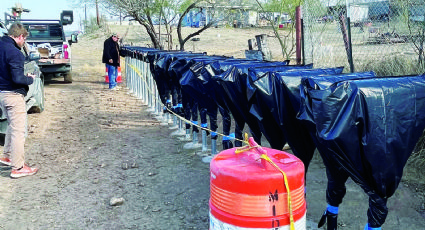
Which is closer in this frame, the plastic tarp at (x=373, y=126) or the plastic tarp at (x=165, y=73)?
the plastic tarp at (x=373, y=126)

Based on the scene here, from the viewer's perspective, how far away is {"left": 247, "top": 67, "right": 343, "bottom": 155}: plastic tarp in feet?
11.1

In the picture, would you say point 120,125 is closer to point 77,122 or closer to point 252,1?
point 77,122

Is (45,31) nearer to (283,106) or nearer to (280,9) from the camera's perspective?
(280,9)

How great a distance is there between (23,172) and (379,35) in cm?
555

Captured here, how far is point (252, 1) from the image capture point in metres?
16.6

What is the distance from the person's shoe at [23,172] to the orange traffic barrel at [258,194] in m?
3.87

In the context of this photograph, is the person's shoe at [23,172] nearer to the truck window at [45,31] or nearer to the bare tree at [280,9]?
the bare tree at [280,9]

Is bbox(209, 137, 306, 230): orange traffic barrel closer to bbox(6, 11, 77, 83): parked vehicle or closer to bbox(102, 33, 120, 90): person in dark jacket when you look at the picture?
bbox(102, 33, 120, 90): person in dark jacket

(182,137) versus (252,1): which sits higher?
(252,1)

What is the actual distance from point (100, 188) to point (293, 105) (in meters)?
2.66

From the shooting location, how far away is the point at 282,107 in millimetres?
3430

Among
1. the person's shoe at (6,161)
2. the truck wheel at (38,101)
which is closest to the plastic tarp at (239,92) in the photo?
the person's shoe at (6,161)

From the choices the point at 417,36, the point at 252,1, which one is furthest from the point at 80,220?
the point at 252,1

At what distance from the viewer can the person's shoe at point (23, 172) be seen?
17.5ft
